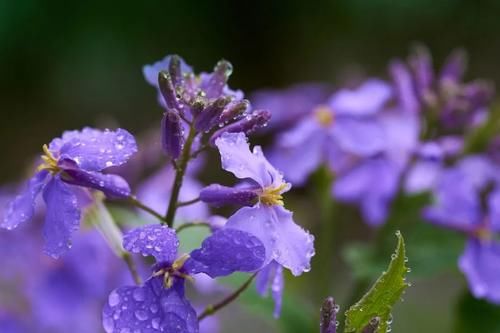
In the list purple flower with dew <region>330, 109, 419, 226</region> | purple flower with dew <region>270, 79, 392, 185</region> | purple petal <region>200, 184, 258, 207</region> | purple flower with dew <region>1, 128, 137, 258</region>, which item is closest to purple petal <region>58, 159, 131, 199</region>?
purple flower with dew <region>1, 128, 137, 258</region>

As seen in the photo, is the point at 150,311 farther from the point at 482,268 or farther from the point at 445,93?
the point at 445,93

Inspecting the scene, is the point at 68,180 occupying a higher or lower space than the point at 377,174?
lower

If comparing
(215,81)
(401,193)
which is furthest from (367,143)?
(215,81)

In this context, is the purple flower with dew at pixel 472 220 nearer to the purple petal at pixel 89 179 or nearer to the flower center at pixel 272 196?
the flower center at pixel 272 196

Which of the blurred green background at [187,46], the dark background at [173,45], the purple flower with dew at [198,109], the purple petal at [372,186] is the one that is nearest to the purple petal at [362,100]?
the purple petal at [372,186]

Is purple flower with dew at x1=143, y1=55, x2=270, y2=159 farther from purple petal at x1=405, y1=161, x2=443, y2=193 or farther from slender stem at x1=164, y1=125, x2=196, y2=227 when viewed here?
purple petal at x1=405, y1=161, x2=443, y2=193

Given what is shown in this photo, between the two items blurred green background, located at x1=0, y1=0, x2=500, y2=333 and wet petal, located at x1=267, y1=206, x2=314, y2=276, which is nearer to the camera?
wet petal, located at x1=267, y1=206, x2=314, y2=276

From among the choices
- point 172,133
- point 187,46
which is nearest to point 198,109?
point 172,133
